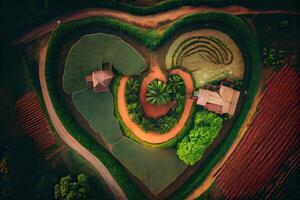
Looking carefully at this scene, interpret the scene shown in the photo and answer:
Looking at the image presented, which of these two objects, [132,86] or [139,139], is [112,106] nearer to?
[132,86]

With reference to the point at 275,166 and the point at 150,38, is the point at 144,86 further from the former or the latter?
the point at 275,166

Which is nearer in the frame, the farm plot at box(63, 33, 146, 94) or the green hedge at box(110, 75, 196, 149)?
the green hedge at box(110, 75, 196, 149)

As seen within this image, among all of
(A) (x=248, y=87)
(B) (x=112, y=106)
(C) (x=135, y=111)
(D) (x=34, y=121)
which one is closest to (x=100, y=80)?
(B) (x=112, y=106)

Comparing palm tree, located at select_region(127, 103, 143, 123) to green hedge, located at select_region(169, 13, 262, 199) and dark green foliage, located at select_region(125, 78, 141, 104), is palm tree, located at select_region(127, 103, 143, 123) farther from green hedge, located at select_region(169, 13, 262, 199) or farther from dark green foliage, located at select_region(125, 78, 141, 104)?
green hedge, located at select_region(169, 13, 262, 199)

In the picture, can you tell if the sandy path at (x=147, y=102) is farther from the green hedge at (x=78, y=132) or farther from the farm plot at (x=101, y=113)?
the green hedge at (x=78, y=132)

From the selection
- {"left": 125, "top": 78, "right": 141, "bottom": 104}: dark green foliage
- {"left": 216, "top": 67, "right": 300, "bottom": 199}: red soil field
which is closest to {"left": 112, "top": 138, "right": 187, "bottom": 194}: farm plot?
{"left": 125, "top": 78, "right": 141, "bottom": 104}: dark green foliage

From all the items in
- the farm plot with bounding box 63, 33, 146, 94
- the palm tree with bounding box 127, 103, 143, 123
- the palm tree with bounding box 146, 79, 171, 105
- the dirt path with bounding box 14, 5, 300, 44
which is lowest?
the palm tree with bounding box 127, 103, 143, 123
